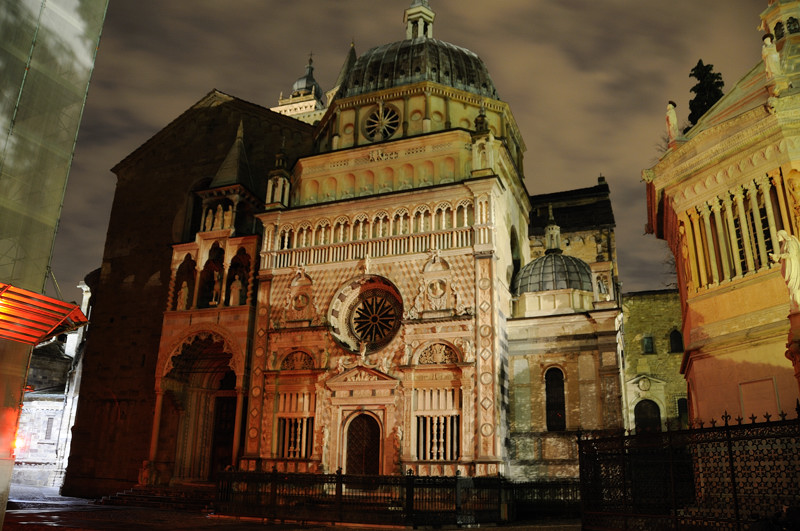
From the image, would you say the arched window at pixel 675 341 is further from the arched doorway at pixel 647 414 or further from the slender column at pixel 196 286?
the slender column at pixel 196 286

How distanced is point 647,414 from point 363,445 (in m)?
17.9

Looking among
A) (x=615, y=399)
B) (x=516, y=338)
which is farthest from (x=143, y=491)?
(x=615, y=399)

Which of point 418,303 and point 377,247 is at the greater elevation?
point 377,247

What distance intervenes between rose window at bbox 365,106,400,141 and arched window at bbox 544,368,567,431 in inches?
465

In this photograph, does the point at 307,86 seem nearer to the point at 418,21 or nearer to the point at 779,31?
the point at 418,21

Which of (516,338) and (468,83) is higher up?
(468,83)

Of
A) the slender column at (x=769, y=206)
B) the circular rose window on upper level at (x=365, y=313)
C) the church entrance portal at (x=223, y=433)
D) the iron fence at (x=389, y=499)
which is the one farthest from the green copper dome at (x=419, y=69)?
the iron fence at (x=389, y=499)

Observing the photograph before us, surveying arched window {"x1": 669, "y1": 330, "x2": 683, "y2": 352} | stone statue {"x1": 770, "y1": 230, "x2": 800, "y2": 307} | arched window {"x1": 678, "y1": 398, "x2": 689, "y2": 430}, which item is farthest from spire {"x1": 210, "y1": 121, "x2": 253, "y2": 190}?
arched window {"x1": 678, "y1": 398, "x2": 689, "y2": 430}

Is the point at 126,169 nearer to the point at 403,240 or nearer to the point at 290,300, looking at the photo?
the point at 290,300

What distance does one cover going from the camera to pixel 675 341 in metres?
32.6

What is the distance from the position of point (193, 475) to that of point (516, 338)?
1483 cm

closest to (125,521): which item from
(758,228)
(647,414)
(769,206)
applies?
(758,228)

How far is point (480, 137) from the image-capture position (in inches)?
904

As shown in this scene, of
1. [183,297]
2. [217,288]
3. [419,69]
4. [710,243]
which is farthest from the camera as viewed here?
[419,69]
